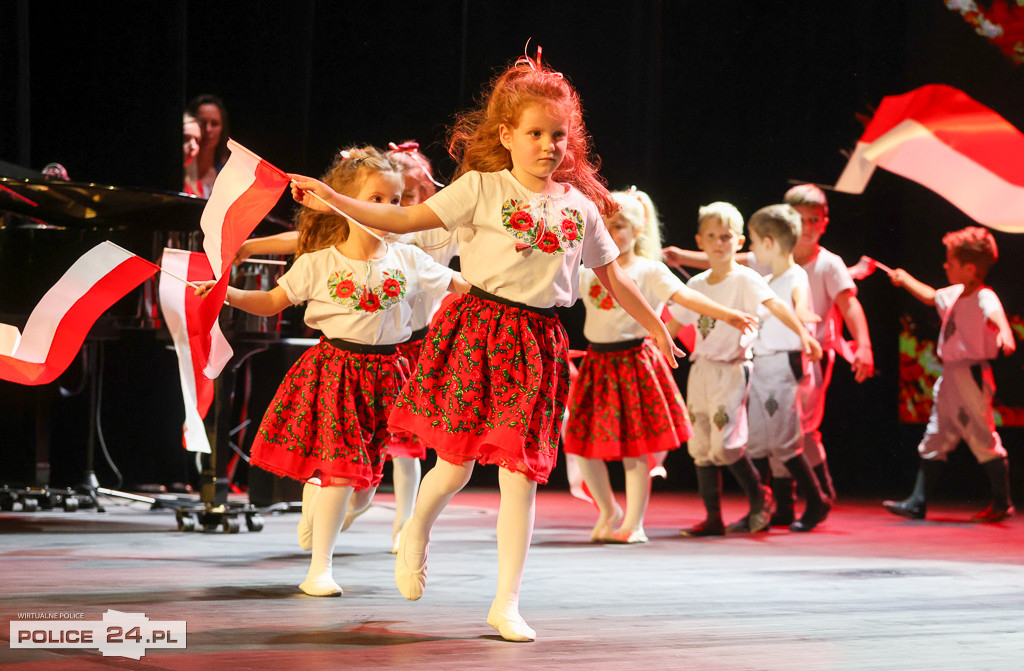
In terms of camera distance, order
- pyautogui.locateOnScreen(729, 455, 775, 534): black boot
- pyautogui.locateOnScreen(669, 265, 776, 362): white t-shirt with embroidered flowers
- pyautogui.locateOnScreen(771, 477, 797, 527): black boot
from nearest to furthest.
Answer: pyautogui.locateOnScreen(669, 265, 776, 362): white t-shirt with embroidered flowers < pyautogui.locateOnScreen(729, 455, 775, 534): black boot < pyautogui.locateOnScreen(771, 477, 797, 527): black boot

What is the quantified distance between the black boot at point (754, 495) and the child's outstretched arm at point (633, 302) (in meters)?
2.14

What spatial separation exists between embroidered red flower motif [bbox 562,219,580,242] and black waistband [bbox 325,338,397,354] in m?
0.80

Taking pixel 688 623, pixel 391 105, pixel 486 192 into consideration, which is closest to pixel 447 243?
pixel 486 192

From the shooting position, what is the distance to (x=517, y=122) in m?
2.59

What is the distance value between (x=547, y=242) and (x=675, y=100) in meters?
4.37

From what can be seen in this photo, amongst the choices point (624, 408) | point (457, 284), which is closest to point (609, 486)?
point (624, 408)

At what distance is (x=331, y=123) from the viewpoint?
652cm

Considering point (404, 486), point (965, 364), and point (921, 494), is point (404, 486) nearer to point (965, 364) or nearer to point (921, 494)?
point (921, 494)

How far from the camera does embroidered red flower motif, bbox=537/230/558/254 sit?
8.30ft

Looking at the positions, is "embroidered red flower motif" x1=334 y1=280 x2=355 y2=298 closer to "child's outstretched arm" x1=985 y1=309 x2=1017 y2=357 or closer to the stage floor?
the stage floor

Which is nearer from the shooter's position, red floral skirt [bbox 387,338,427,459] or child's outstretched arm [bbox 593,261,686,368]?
child's outstretched arm [bbox 593,261,686,368]

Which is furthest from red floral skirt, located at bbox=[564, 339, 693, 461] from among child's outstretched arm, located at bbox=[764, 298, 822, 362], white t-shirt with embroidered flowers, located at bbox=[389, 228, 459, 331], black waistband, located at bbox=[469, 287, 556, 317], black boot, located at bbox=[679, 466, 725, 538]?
black waistband, located at bbox=[469, 287, 556, 317]

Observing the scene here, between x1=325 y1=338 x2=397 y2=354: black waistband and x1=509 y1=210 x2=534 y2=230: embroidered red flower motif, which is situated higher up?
x1=509 y1=210 x2=534 y2=230: embroidered red flower motif

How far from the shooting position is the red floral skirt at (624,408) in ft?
14.1
